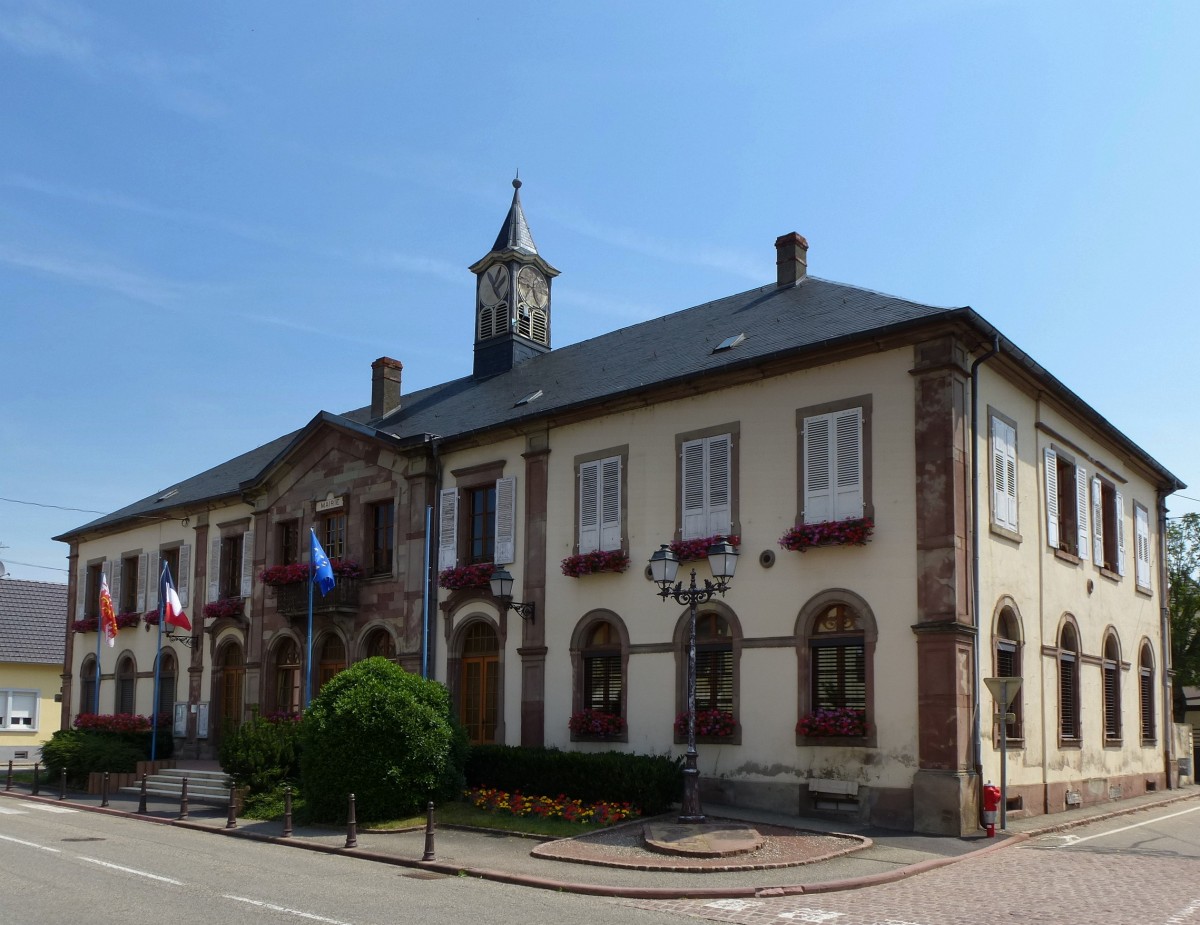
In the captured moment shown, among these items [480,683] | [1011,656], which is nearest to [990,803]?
[1011,656]

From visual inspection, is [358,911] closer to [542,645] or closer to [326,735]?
[326,735]

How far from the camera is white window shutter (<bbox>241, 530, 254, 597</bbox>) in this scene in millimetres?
30703

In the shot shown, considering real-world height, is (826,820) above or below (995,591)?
below

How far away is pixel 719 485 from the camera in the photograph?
68.2ft

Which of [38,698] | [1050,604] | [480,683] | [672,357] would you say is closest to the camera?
[1050,604]

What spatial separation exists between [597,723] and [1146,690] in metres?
13.0

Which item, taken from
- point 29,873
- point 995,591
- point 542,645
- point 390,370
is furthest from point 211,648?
point 995,591

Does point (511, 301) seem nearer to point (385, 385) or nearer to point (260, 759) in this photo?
point (385, 385)

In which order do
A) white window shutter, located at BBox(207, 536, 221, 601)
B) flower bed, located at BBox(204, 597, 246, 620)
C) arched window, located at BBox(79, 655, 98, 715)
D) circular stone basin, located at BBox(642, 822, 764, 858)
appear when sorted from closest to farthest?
circular stone basin, located at BBox(642, 822, 764, 858)
flower bed, located at BBox(204, 597, 246, 620)
white window shutter, located at BBox(207, 536, 221, 601)
arched window, located at BBox(79, 655, 98, 715)

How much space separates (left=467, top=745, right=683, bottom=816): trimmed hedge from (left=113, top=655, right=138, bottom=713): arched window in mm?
16931

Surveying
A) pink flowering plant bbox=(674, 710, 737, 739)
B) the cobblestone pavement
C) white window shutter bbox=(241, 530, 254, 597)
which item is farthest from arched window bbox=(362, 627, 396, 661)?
the cobblestone pavement

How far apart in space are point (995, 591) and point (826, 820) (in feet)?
14.3

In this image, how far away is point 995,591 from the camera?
1905cm

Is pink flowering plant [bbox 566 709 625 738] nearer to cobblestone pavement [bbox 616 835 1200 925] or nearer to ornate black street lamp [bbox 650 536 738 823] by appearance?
ornate black street lamp [bbox 650 536 738 823]
